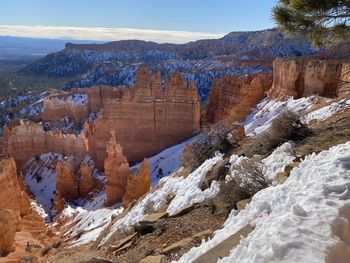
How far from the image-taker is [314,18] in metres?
8.34

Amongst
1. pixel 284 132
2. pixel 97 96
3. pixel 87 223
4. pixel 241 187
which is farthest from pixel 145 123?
pixel 241 187

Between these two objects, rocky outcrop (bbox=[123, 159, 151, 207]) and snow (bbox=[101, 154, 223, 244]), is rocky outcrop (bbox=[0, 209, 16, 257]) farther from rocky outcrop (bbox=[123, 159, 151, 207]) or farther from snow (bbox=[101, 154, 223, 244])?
snow (bbox=[101, 154, 223, 244])

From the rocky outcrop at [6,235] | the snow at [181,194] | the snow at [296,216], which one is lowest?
the rocky outcrop at [6,235]

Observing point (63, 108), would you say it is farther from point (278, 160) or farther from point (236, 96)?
point (278, 160)

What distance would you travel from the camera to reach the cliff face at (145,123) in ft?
115

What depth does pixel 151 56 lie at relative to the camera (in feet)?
436

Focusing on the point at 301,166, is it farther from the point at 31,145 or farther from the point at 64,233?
the point at 31,145

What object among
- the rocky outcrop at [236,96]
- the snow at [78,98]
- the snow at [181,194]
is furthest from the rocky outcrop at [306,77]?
the snow at [78,98]

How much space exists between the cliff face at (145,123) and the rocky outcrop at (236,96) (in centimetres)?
329

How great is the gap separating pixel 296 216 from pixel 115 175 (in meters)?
22.7

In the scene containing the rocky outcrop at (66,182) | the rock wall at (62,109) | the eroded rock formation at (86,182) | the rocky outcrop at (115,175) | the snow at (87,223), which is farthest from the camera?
the rock wall at (62,109)

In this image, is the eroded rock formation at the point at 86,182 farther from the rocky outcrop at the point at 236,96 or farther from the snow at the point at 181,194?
→ the snow at the point at 181,194

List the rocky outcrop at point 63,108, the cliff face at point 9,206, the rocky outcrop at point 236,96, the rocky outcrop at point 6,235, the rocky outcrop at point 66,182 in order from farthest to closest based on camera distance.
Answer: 1. the rocky outcrop at point 63,108
2. the rocky outcrop at point 236,96
3. the rocky outcrop at point 66,182
4. the cliff face at point 9,206
5. the rocky outcrop at point 6,235

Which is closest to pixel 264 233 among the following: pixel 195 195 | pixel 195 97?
pixel 195 195
